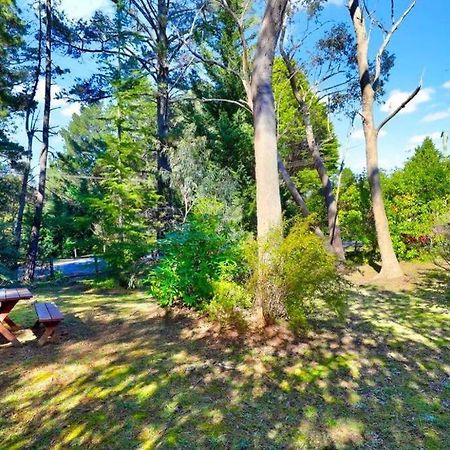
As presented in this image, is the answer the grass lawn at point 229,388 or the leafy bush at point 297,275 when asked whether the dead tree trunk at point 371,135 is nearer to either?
the grass lawn at point 229,388

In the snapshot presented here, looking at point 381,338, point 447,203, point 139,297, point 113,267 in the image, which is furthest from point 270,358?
point 447,203

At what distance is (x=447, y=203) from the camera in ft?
27.7

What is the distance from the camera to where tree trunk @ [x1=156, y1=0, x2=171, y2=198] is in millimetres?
10477

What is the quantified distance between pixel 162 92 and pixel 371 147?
6564 mm

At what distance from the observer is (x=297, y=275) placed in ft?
12.8

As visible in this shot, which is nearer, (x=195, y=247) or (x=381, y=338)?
(x=381, y=338)

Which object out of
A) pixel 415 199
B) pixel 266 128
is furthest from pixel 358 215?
pixel 266 128

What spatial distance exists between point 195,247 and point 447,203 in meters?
6.92

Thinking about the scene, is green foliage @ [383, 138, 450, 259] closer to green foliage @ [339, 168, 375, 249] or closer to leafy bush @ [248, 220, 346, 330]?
green foliage @ [339, 168, 375, 249]

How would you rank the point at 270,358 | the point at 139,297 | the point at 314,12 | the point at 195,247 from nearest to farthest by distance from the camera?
the point at 270,358
the point at 195,247
the point at 139,297
the point at 314,12

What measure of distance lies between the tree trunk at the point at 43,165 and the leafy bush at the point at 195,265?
8395mm

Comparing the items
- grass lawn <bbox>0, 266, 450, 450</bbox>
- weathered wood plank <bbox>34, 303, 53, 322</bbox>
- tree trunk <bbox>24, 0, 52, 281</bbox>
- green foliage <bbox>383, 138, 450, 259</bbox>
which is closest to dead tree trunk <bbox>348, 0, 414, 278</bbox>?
green foliage <bbox>383, 138, 450, 259</bbox>

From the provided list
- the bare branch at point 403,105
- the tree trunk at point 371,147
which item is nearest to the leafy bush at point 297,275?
the tree trunk at point 371,147

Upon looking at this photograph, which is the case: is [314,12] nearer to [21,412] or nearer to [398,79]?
[398,79]
